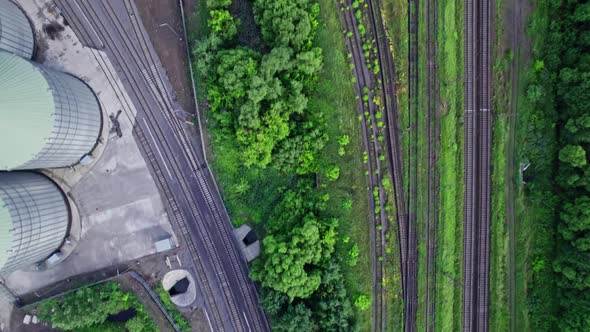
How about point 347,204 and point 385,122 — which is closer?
point 347,204

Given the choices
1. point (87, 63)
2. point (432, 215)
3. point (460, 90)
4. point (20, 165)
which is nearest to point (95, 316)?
point (20, 165)

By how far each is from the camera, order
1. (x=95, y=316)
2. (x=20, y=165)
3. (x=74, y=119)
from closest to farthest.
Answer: (x=20, y=165)
(x=74, y=119)
(x=95, y=316)

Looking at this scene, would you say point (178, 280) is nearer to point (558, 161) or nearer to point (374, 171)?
point (374, 171)

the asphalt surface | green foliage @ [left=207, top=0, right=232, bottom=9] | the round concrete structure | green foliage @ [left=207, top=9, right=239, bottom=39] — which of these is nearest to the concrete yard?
the asphalt surface

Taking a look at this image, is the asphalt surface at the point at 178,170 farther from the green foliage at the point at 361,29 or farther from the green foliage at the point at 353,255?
the green foliage at the point at 361,29

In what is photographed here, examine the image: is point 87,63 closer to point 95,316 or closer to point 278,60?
point 278,60

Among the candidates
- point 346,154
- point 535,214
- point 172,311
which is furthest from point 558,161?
point 172,311

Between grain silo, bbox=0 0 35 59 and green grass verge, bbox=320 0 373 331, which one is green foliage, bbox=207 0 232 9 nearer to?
green grass verge, bbox=320 0 373 331
